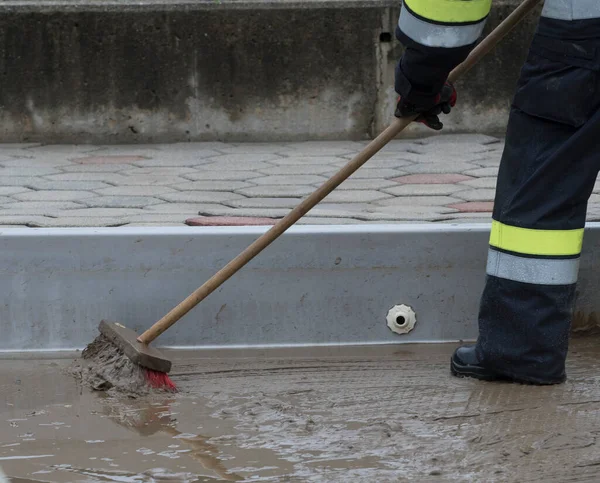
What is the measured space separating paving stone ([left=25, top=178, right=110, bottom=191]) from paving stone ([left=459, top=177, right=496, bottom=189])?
153 centimetres

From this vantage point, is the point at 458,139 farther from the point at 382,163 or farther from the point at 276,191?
the point at 276,191

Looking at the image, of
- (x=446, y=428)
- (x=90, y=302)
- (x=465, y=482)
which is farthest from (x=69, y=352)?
(x=465, y=482)

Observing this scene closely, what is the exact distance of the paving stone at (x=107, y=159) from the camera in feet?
15.8

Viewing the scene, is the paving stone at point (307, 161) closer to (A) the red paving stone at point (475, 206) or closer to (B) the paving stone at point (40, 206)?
(A) the red paving stone at point (475, 206)

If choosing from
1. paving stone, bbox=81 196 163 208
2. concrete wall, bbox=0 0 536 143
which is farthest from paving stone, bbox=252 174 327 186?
concrete wall, bbox=0 0 536 143

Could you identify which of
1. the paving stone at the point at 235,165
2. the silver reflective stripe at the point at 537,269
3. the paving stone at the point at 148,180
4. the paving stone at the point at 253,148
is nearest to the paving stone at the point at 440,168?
the paving stone at the point at 235,165

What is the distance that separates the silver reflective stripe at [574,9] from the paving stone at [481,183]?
5.69 ft

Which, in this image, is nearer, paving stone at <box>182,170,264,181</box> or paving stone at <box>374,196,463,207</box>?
paving stone at <box>374,196,463,207</box>

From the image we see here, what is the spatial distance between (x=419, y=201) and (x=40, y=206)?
4.73 feet

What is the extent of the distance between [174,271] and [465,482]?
4.16 ft

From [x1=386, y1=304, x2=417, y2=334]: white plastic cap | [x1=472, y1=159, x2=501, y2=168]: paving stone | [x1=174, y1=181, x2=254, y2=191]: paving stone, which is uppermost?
[x1=472, y1=159, x2=501, y2=168]: paving stone

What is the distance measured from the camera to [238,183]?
170 inches

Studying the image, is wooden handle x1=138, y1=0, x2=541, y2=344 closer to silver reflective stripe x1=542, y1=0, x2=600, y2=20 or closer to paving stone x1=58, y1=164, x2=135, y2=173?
silver reflective stripe x1=542, y1=0, x2=600, y2=20

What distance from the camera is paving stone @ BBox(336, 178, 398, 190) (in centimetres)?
422
